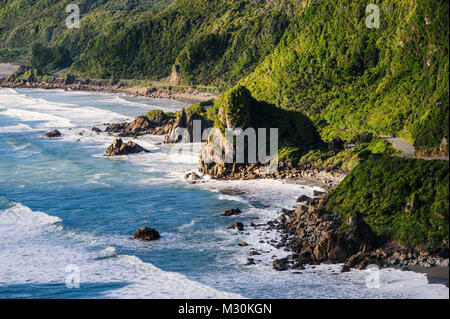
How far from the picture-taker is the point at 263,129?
105688 mm

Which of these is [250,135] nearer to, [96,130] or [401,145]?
[401,145]

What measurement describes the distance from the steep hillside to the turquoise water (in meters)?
26.7

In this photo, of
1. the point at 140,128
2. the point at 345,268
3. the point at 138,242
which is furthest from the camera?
the point at 140,128

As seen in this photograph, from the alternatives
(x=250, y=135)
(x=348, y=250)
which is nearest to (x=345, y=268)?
(x=348, y=250)

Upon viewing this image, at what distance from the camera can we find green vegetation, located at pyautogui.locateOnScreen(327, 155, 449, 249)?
210 feet

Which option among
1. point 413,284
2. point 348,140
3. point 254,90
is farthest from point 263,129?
point 413,284

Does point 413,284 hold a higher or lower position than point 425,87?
lower

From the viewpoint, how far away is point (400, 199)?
69.7 m

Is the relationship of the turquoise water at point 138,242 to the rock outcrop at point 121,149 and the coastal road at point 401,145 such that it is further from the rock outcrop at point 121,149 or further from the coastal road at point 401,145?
the coastal road at point 401,145

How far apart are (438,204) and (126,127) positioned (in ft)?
319

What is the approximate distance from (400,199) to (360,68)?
62.2 meters

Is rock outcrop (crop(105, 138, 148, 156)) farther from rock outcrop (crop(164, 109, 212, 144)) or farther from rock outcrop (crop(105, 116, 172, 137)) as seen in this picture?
rock outcrop (crop(105, 116, 172, 137))
